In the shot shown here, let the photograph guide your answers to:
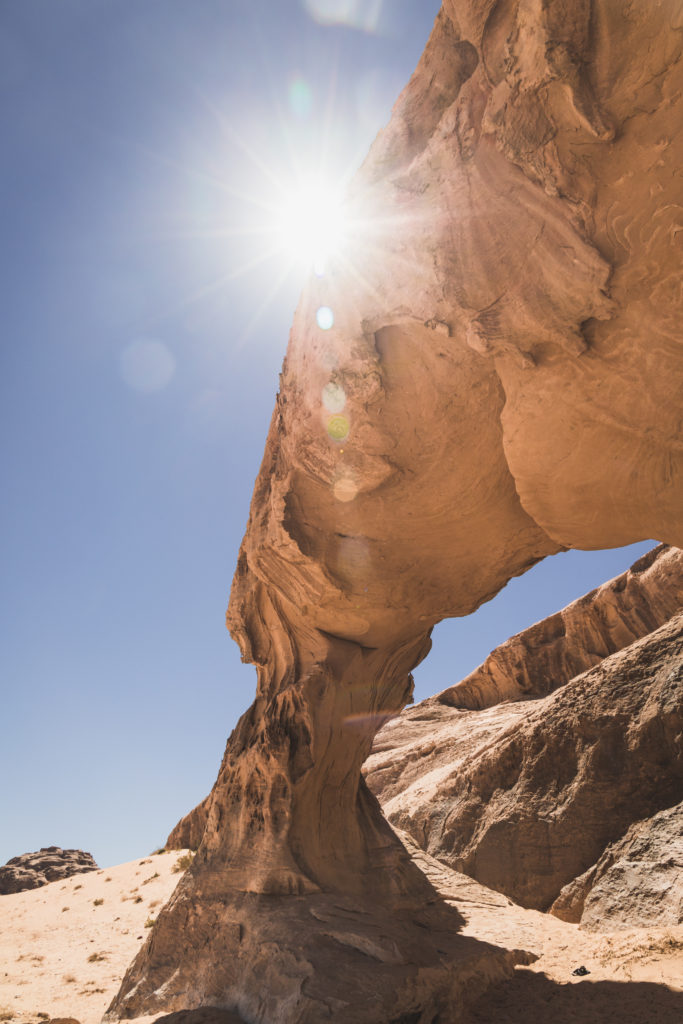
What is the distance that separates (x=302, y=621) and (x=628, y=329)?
204 inches

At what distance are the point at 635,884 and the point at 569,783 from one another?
73.0 inches

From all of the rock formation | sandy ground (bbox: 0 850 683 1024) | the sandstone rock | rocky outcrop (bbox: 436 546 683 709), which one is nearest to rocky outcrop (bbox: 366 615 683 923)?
sandy ground (bbox: 0 850 683 1024)

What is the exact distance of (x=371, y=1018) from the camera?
426 centimetres

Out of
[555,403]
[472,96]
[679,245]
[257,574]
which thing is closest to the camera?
[679,245]

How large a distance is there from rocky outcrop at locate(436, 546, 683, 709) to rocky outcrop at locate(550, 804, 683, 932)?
1017cm

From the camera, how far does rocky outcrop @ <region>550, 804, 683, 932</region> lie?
19.9ft

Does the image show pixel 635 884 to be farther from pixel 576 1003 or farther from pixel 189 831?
pixel 189 831

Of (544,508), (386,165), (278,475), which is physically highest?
(386,165)

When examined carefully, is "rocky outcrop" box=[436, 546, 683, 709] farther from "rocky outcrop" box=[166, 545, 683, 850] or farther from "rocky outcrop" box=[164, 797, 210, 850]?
"rocky outcrop" box=[164, 797, 210, 850]

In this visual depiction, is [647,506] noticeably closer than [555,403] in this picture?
No

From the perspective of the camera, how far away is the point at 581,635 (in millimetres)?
18281

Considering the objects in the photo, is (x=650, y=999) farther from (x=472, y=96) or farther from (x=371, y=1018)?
(x=472, y=96)

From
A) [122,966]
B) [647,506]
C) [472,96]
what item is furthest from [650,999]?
[122,966]

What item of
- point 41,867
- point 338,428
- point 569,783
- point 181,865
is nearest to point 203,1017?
point 338,428
